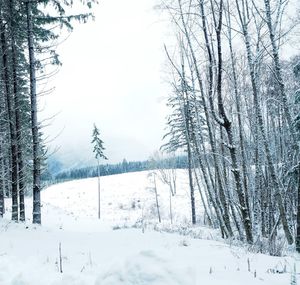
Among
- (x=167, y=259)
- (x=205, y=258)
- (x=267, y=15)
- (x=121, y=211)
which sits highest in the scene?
(x=267, y=15)

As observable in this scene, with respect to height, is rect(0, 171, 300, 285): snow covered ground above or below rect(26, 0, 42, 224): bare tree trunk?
below

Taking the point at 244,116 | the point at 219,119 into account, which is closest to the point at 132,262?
the point at 219,119

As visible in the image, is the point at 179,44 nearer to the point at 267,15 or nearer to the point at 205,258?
the point at 267,15

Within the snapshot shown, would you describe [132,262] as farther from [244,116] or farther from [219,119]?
[244,116]

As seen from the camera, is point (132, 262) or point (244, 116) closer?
point (132, 262)

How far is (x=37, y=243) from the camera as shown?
22.1 feet

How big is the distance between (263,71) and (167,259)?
581 inches

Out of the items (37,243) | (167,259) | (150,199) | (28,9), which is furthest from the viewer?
(150,199)

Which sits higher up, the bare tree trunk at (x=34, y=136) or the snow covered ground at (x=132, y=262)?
the bare tree trunk at (x=34, y=136)

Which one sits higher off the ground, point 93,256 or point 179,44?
point 179,44

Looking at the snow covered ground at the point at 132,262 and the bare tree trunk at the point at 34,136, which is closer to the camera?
the snow covered ground at the point at 132,262

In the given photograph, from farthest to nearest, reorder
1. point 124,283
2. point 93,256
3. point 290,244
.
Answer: point 290,244 < point 93,256 < point 124,283

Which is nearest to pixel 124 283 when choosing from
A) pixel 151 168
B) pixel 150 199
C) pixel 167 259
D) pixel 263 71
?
pixel 167 259

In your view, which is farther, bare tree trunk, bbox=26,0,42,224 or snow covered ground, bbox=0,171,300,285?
bare tree trunk, bbox=26,0,42,224
